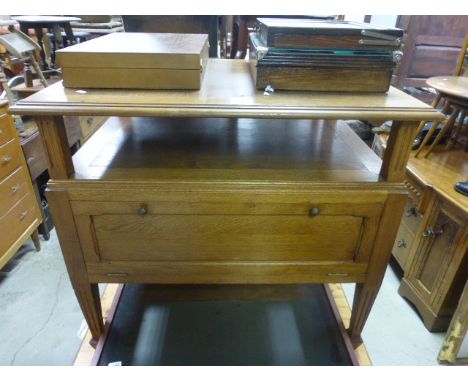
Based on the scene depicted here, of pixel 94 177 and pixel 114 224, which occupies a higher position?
pixel 94 177

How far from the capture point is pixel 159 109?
25.7 inches

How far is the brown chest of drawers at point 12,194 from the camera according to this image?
137 cm

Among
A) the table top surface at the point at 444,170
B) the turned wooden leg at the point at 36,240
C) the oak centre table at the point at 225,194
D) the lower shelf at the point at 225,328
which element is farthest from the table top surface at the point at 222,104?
the turned wooden leg at the point at 36,240

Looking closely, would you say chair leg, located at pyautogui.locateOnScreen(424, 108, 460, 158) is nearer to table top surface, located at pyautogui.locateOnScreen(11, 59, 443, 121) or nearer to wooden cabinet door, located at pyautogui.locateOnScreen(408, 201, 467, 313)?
wooden cabinet door, located at pyautogui.locateOnScreen(408, 201, 467, 313)

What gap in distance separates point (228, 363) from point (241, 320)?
0.54ft

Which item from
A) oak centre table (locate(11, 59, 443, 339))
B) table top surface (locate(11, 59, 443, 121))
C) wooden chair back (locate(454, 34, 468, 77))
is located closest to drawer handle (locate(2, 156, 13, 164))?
oak centre table (locate(11, 59, 443, 339))

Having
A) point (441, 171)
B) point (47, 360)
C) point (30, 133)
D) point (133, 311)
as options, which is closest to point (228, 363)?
point (133, 311)

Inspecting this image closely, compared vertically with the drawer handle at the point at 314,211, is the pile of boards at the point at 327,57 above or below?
above

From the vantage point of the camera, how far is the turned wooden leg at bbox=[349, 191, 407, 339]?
0.78 metres

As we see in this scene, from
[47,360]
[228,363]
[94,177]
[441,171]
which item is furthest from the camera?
[441,171]

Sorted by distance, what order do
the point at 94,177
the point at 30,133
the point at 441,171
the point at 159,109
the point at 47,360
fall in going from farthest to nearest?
the point at 30,133, the point at 441,171, the point at 47,360, the point at 94,177, the point at 159,109

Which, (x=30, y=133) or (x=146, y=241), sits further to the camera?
(x=30, y=133)

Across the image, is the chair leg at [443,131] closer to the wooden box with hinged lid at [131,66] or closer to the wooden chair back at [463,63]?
the wooden chair back at [463,63]
